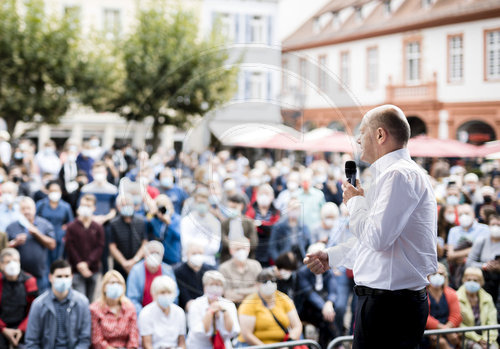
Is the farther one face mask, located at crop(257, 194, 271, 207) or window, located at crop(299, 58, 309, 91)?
face mask, located at crop(257, 194, 271, 207)

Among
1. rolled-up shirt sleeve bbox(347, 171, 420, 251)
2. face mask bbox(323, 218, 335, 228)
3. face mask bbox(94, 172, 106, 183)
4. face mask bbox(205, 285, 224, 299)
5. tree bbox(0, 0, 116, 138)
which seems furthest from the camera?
tree bbox(0, 0, 116, 138)

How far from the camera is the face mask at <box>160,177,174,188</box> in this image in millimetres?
4840

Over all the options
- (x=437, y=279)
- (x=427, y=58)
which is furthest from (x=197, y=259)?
(x=427, y=58)

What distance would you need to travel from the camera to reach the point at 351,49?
2175 cm

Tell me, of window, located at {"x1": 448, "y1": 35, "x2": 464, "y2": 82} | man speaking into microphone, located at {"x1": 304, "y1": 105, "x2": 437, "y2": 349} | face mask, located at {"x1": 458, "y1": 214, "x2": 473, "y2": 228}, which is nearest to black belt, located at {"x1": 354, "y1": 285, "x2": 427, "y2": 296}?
man speaking into microphone, located at {"x1": 304, "y1": 105, "x2": 437, "y2": 349}

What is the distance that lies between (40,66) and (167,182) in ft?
48.9

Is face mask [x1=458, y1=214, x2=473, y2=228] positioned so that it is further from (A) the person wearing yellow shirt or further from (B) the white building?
(B) the white building

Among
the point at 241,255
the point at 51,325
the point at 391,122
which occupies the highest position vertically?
the point at 391,122

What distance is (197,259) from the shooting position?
3064 mm

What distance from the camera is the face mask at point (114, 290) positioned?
181 inches

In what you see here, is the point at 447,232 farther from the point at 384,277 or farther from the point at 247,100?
the point at 384,277

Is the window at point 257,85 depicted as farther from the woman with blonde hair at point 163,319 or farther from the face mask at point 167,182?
the face mask at point 167,182

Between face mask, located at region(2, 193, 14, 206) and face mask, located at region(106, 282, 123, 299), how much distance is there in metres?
1.89

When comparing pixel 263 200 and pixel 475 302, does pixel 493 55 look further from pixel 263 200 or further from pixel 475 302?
pixel 263 200
